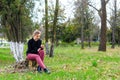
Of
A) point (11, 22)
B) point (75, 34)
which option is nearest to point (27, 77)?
point (11, 22)

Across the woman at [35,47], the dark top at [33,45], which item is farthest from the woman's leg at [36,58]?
the dark top at [33,45]

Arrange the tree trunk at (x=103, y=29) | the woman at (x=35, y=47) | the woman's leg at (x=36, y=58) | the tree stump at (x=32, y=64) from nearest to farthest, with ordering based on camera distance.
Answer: the woman's leg at (x=36, y=58), the woman at (x=35, y=47), the tree stump at (x=32, y=64), the tree trunk at (x=103, y=29)

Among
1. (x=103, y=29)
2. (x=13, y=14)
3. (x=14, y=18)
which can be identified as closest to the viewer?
(x=13, y=14)

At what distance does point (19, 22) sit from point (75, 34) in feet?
195

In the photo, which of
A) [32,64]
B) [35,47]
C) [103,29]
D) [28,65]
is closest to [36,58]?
[35,47]

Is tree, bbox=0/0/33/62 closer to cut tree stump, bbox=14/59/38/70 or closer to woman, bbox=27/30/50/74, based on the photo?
cut tree stump, bbox=14/59/38/70

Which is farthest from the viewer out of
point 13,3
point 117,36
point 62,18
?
point 117,36

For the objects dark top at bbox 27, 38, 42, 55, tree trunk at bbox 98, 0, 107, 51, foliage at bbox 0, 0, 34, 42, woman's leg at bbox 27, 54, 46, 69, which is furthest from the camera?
tree trunk at bbox 98, 0, 107, 51

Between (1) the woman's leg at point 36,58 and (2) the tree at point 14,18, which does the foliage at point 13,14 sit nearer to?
(2) the tree at point 14,18

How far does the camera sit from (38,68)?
13.0 metres

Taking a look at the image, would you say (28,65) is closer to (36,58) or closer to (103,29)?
(36,58)

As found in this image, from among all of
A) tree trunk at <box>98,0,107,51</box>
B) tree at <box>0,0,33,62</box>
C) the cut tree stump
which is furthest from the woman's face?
tree trunk at <box>98,0,107,51</box>

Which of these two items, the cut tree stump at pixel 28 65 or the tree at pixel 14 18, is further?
the tree at pixel 14 18

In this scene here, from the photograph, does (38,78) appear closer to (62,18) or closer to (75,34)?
(62,18)
